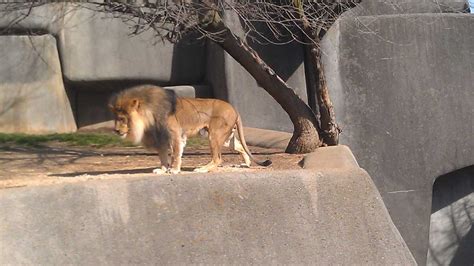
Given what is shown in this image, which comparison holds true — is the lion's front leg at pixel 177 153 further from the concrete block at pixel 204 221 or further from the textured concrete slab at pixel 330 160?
the textured concrete slab at pixel 330 160

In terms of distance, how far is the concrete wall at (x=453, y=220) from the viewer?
1257 cm

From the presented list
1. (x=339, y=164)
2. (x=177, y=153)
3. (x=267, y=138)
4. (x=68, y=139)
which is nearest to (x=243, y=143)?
(x=177, y=153)

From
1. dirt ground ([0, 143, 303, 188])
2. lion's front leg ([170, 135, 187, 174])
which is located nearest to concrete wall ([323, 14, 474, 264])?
dirt ground ([0, 143, 303, 188])

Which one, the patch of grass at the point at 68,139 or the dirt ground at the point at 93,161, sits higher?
the dirt ground at the point at 93,161

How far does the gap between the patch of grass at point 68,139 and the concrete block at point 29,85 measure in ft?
1.55

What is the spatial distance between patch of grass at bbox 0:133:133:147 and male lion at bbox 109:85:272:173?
3.73 metres

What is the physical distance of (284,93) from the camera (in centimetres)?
1062

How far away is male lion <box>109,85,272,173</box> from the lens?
7.67 meters

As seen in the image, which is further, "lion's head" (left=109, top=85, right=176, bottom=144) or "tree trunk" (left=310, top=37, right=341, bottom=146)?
"tree trunk" (left=310, top=37, right=341, bottom=146)

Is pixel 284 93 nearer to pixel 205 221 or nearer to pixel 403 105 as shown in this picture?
pixel 403 105

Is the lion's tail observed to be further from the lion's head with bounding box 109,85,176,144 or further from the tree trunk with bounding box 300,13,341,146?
the tree trunk with bounding box 300,13,341,146

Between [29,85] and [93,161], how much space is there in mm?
4387

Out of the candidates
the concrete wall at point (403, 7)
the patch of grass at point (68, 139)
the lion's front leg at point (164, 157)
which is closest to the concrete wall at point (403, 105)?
the concrete wall at point (403, 7)

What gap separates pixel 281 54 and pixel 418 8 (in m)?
2.41
